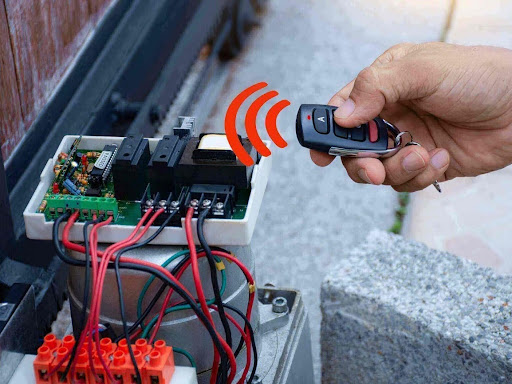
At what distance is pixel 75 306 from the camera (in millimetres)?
1320

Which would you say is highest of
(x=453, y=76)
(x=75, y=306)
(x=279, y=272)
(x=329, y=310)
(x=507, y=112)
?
(x=453, y=76)

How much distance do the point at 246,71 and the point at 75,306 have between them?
7.87 ft

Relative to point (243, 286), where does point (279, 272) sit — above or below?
below

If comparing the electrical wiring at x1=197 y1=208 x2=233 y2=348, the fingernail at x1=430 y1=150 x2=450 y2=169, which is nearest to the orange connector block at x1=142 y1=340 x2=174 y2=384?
the electrical wiring at x1=197 y1=208 x2=233 y2=348

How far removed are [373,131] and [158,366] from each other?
2.22 ft

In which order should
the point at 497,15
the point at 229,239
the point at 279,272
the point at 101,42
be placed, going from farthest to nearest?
the point at 497,15 → the point at 279,272 → the point at 101,42 → the point at 229,239

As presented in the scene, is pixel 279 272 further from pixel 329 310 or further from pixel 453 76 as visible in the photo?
pixel 453 76

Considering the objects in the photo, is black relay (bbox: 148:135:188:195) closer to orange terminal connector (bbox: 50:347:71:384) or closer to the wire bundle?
the wire bundle

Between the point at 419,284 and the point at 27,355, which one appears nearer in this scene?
the point at 27,355

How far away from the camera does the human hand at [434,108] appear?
5.10 feet

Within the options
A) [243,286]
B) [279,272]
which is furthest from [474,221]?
[243,286]

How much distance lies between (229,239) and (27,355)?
0.39 metres

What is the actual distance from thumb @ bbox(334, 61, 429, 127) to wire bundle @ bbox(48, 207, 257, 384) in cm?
42

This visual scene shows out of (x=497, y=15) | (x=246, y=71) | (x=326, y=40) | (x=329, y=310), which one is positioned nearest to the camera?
(x=329, y=310)
